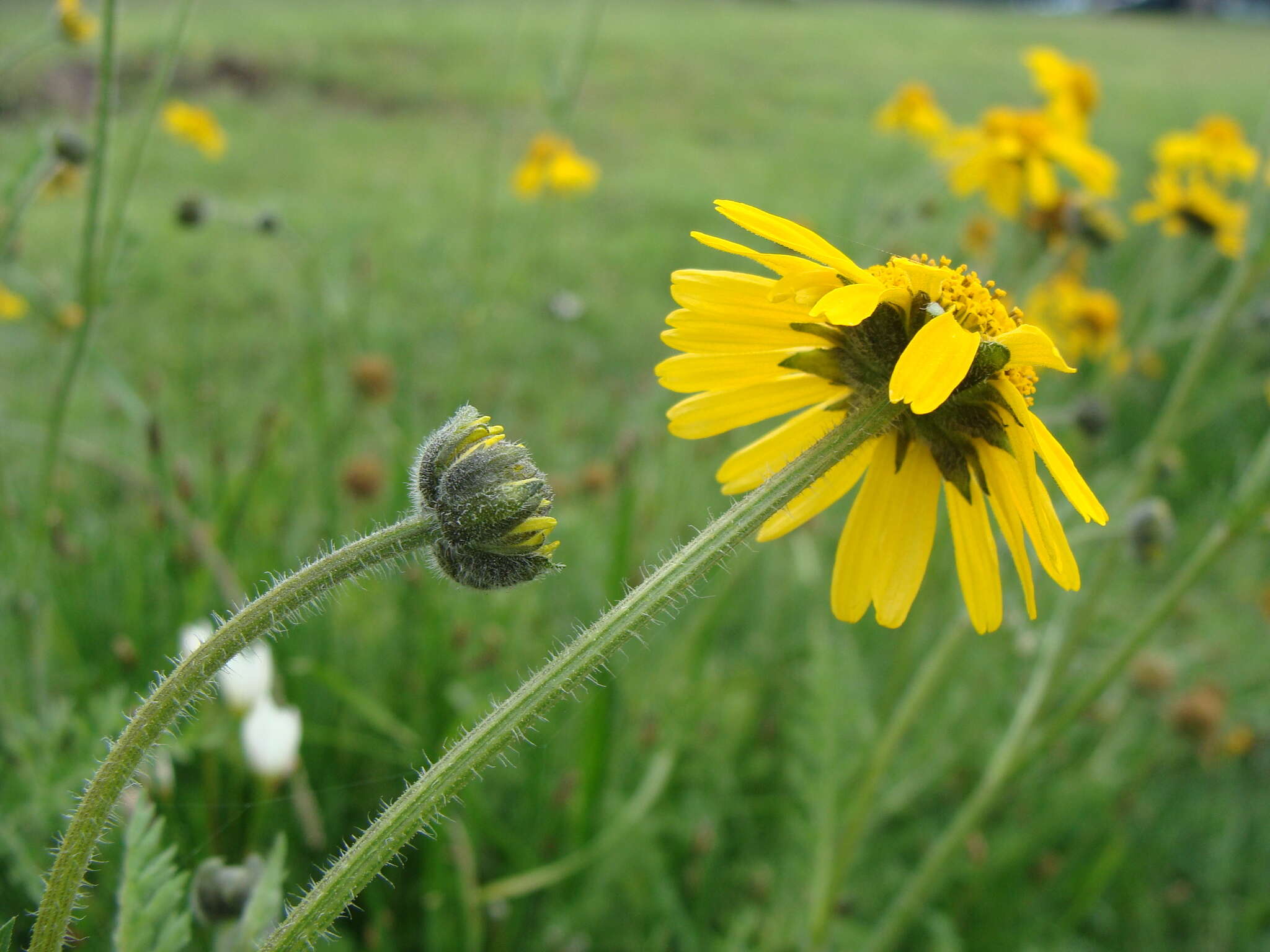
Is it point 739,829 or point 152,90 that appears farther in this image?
point 739,829

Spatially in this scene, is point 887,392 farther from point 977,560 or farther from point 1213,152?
point 1213,152

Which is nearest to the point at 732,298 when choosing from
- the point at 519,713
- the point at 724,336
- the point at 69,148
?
the point at 724,336

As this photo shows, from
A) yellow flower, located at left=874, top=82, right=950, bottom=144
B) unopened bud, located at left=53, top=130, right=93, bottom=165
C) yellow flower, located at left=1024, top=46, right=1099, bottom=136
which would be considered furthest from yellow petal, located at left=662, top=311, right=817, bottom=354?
yellow flower, located at left=874, top=82, right=950, bottom=144

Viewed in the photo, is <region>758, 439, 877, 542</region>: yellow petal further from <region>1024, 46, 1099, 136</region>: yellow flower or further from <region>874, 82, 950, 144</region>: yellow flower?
<region>874, 82, 950, 144</region>: yellow flower

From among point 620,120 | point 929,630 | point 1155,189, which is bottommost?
point 929,630

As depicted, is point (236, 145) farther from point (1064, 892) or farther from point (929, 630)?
point (1064, 892)

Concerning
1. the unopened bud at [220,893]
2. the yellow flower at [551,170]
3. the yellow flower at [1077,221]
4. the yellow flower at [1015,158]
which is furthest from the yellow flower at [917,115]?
the unopened bud at [220,893]

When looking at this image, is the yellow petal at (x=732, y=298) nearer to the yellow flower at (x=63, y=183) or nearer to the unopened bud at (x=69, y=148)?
the unopened bud at (x=69, y=148)

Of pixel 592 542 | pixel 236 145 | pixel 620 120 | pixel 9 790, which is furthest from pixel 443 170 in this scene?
pixel 9 790
